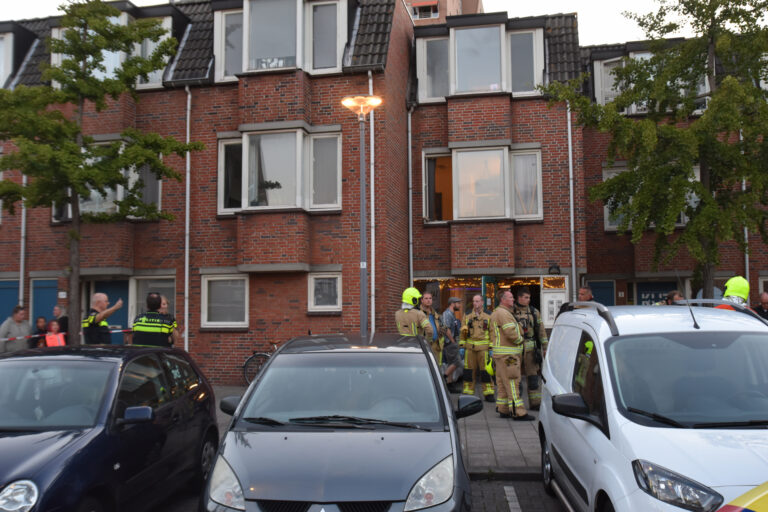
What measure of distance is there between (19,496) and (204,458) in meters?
2.77

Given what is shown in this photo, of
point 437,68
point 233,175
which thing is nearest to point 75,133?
point 233,175

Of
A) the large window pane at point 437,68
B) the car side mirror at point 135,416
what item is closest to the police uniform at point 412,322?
the car side mirror at point 135,416

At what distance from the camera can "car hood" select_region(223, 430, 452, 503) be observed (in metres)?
4.03

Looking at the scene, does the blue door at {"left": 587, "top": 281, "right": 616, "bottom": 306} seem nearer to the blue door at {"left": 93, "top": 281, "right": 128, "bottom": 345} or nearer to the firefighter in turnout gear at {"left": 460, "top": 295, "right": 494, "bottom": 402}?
the firefighter in turnout gear at {"left": 460, "top": 295, "right": 494, "bottom": 402}

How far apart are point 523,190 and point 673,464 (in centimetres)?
1276

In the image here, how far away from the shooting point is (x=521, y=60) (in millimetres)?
16516

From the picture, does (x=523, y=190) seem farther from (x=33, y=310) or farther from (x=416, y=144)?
(x=33, y=310)

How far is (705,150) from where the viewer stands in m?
13.4

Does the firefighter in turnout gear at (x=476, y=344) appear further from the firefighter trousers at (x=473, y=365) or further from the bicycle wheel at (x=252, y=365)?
the bicycle wheel at (x=252, y=365)

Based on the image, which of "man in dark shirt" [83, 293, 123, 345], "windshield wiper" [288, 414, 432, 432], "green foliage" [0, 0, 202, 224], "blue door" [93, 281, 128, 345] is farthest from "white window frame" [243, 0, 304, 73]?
"windshield wiper" [288, 414, 432, 432]

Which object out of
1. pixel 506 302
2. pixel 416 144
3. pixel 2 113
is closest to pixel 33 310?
pixel 2 113

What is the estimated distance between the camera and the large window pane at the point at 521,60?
53.9 ft

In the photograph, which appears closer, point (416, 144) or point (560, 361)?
point (560, 361)

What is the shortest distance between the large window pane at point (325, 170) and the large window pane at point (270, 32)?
1.95 metres
